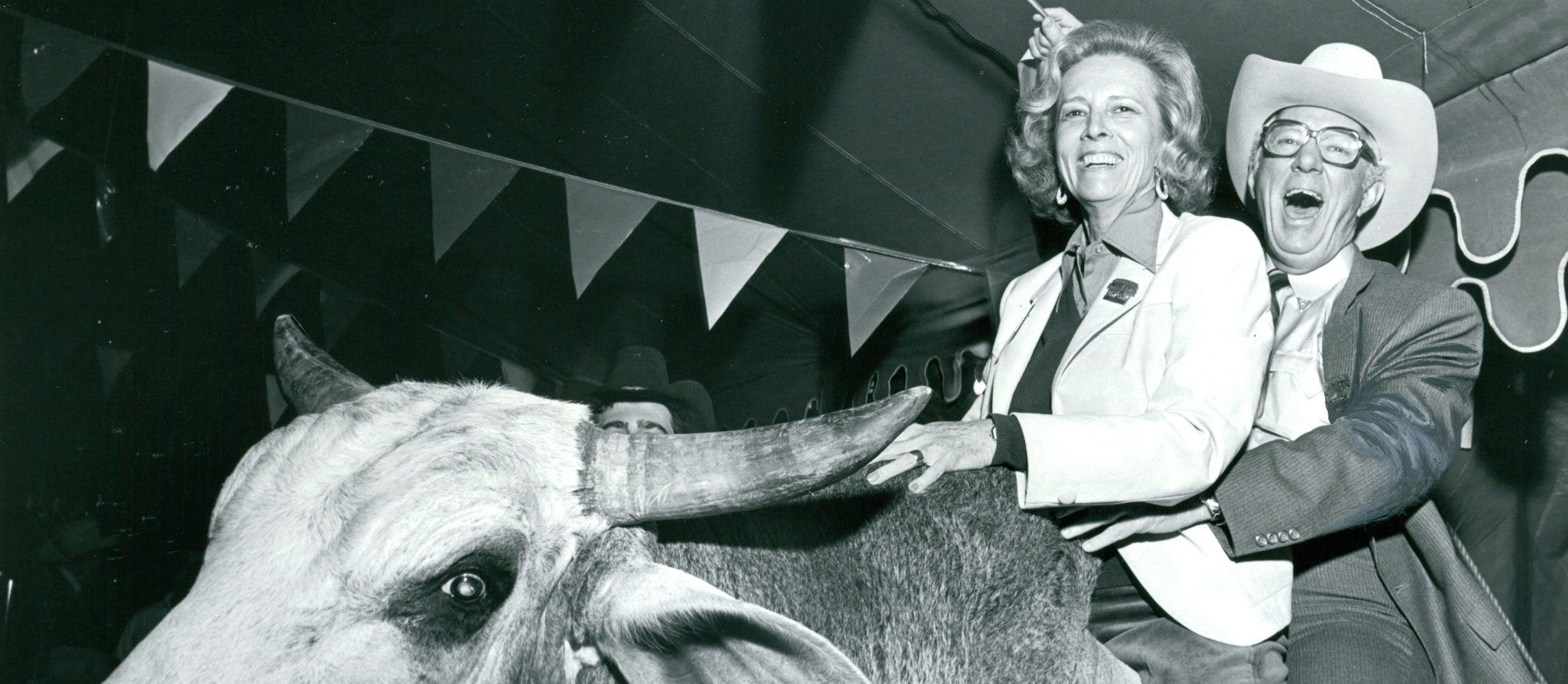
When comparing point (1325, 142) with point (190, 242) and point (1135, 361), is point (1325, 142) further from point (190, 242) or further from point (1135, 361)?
point (190, 242)

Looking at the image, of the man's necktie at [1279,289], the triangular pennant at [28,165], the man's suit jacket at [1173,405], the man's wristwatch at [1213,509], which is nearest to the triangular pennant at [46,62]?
the triangular pennant at [28,165]

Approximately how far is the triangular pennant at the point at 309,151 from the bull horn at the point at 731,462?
1.25m

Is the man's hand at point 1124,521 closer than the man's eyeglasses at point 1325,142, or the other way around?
the man's hand at point 1124,521

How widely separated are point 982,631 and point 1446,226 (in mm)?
2684

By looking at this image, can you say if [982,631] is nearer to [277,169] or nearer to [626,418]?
[626,418]

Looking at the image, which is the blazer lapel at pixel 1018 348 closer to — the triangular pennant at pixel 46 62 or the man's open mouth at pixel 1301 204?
the man's open mouth at pixel 1301 204

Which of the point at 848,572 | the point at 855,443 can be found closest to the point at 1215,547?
the point at 848,572

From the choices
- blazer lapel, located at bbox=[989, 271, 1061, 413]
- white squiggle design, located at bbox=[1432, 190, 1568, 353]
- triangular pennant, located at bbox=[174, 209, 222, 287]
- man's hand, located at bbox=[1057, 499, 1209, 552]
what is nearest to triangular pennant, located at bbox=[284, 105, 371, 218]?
triangular pennant, located at bbox=[174, 209, 222, 287]

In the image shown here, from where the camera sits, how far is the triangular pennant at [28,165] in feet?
7.40

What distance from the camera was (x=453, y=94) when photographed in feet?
9.93

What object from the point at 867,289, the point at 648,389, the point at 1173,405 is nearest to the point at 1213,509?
the point at 1173,405

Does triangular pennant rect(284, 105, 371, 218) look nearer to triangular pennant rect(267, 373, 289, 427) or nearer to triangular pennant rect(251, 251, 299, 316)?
triangular pennant rect(251, 251, 299, 316)

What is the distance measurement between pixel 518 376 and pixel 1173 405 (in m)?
1.84

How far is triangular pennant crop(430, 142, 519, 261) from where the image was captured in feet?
9.77
